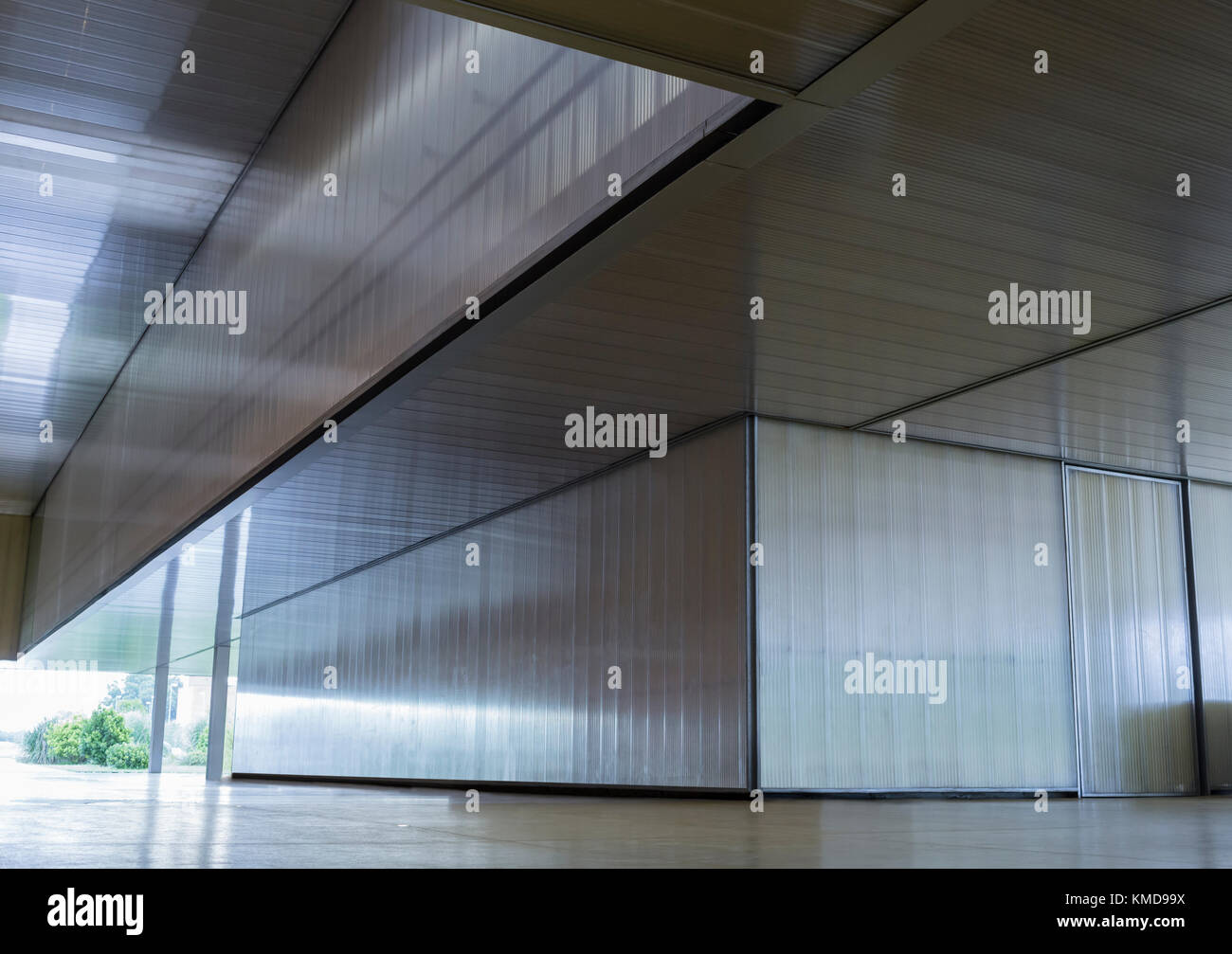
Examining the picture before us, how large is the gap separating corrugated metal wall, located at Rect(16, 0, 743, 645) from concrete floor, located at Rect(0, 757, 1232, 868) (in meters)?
4.74

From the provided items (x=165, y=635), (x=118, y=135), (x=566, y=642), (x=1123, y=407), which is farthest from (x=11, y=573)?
(x=1123, y=407)

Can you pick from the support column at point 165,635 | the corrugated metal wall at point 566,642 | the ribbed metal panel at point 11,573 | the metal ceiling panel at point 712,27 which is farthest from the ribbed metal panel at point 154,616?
the metal ceiling panel at point 712,27

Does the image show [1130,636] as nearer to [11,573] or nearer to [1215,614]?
[1215,614]

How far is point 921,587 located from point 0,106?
1415cm

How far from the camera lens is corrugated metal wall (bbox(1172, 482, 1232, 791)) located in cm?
2002

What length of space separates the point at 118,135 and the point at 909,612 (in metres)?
12.8

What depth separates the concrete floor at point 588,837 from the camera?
5.81m

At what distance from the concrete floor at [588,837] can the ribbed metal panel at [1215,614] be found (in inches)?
311

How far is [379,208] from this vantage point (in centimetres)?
1308

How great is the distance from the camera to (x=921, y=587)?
1727cm

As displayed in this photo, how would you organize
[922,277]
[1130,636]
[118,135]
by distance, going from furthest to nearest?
[1130,636]
[118,135]
[922,277]

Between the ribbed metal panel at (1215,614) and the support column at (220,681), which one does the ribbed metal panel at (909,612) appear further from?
the support column at (220,681)

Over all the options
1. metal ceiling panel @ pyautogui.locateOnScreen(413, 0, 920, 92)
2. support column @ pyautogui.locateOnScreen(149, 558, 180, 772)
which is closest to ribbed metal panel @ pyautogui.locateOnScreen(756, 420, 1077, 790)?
metal ceiling panel @ pyautogui.locateOnScreen(413, 0, 920, 92)
